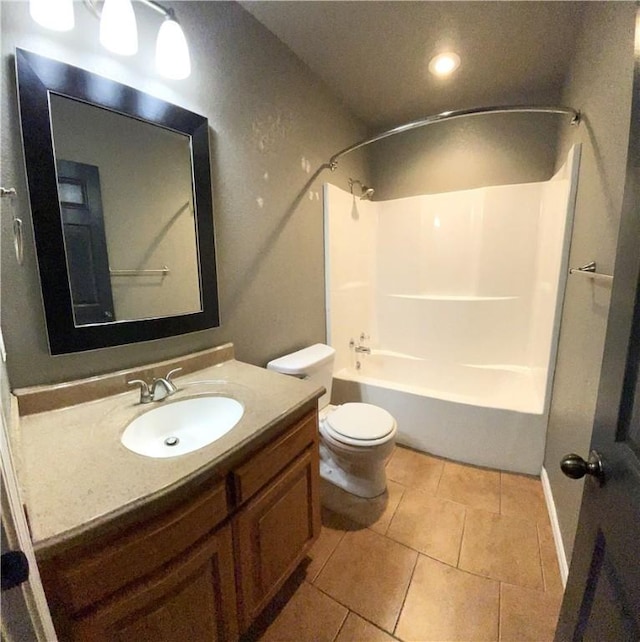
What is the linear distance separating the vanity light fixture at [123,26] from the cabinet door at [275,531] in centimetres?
153

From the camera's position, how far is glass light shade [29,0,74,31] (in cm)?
86

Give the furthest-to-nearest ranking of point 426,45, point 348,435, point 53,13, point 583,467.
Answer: point 426,45 < point 348,435 < point 53,13 < point 583,467

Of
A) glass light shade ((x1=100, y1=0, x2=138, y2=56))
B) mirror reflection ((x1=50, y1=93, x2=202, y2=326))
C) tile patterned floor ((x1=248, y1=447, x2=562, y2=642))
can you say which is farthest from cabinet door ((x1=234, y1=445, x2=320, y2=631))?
glass light shade ((x1=100, y1=0, x2=138, y2=56))

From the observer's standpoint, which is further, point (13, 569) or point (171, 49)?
point (171, 49)

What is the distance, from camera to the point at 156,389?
115 cm

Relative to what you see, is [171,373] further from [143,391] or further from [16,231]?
[16,231]

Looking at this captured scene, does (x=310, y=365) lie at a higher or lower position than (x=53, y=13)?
lower

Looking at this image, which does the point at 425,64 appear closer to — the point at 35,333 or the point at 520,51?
the point at 520,51

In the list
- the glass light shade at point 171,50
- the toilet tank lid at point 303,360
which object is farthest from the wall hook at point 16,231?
the toilet tank lid at point 303,360

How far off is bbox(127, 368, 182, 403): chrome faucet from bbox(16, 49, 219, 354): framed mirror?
0.19m

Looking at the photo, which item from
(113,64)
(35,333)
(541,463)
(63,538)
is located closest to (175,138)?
(113,64)

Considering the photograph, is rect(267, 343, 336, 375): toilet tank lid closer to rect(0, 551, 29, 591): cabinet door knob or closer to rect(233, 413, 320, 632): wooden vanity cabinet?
rect(233, 413, 320, 632): wooden vanity cabinet

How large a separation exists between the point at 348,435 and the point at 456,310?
164cm

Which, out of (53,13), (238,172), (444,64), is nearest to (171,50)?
(53,13)
